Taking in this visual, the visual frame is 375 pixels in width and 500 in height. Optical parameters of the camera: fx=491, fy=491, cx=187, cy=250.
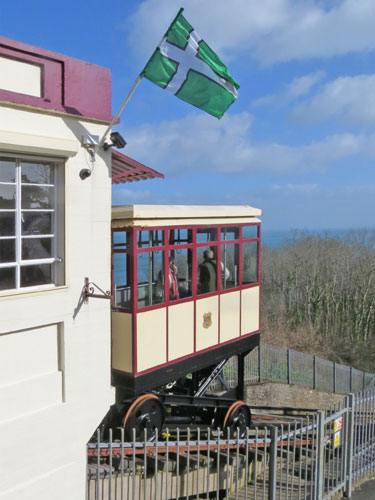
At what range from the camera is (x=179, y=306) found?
8.18 m

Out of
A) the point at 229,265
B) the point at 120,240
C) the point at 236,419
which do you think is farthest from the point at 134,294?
the point at 236,419

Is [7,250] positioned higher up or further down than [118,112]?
further down

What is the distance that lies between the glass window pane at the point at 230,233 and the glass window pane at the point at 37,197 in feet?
12.6

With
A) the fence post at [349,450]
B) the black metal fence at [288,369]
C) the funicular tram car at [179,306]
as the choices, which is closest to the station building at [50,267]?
the funicular tram car at [179,306]

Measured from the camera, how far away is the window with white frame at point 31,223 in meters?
5.63

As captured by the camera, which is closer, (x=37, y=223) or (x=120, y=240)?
(x=37, y=223)

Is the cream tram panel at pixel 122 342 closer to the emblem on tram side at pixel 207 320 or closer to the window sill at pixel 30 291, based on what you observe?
the window sill at pixel 30 291

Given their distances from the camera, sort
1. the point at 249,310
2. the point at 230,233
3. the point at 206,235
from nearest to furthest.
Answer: the point at 206,235
the point at 230,233
the point at 249,310

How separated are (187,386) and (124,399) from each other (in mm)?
3081

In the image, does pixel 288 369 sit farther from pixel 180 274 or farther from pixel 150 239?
pixel 150 239

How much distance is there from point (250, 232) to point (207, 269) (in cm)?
155

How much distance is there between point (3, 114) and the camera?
17.9 feet

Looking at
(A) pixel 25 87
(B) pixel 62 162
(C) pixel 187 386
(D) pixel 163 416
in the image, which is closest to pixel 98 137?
(B) pixel 62 162

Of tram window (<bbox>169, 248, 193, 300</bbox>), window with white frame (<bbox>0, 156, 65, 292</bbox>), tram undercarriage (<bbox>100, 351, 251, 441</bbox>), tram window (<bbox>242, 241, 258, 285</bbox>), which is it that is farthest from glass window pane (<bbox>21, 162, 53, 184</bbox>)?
tram window (<bbox>242, 241, 258, 285</bbox>)
